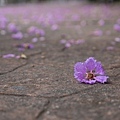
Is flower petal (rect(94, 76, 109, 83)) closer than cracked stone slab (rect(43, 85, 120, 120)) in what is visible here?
No

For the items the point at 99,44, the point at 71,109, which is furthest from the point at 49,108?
the point at 99,44

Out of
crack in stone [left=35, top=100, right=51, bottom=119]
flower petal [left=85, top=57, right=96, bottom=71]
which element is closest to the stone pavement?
crack in stone [left=35, top=100, right=51, bottom=119]

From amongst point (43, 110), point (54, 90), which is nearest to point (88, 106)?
point (43, 110)

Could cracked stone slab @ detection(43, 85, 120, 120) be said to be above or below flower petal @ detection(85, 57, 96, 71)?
below

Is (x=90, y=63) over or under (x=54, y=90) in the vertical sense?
over

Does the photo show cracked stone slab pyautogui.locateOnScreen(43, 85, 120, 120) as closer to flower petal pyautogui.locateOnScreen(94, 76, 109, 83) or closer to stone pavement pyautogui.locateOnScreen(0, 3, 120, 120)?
stone pavement pyautogui.locateOnScreen(0, 3, 120, 120)

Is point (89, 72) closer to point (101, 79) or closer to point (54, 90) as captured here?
point (101, 79)

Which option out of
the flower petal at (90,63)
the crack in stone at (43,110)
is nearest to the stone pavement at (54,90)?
the crack in stone at (43,110)
